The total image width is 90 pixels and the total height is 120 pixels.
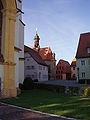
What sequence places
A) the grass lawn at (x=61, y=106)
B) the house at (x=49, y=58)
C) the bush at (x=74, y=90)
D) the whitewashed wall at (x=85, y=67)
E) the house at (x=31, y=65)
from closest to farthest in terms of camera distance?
the grass lawn at (x=61, y=106) → the bush at (x=74, y=90) → the whitewashed wall at (x=85, y=67) → the house at (x=31, y=65) → the house at (x=49, y=58)

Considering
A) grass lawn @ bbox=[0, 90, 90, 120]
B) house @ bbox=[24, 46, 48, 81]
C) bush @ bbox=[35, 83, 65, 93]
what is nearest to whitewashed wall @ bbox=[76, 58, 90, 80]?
house @ bbox=[24, 46, 48, 81]

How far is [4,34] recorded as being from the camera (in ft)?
54.4

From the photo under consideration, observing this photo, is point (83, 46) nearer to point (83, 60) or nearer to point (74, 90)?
point (83, 60)

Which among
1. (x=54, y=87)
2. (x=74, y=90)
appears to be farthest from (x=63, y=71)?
(x=74, y=90)

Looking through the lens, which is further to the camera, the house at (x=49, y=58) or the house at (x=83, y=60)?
the house at (x=49, y=58)

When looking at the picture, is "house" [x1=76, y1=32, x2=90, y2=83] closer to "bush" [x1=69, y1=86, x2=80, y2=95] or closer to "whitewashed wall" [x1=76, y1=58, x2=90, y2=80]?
"whitewashed wall" [x1=76, y1=58, x2=90, y2=80]

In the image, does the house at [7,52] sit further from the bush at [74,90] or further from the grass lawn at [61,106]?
the bush at [74,90]

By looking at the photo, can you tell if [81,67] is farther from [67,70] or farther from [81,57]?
[67,70]

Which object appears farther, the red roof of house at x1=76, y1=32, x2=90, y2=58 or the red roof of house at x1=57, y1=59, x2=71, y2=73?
the red roof of house at x1=57, y1=59, x2=71, y2=73

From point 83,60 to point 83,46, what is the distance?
360 cm

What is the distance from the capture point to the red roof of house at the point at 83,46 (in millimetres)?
40750

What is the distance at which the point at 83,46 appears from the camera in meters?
41.9

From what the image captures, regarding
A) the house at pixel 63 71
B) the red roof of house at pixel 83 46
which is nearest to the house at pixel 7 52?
the red roof of house at pixel 83 46

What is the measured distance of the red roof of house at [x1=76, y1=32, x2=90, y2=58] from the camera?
134 feet
